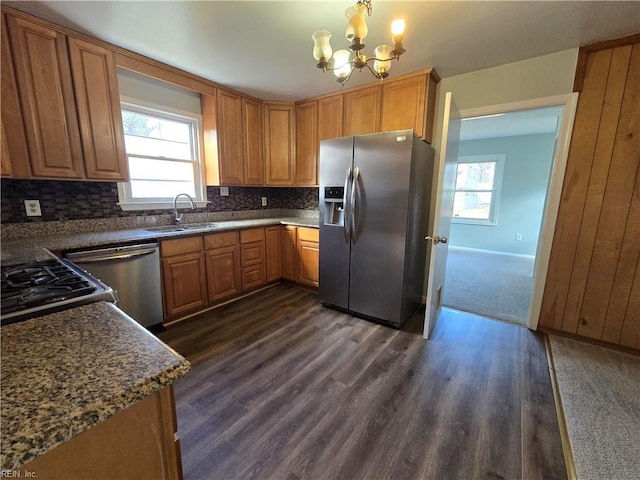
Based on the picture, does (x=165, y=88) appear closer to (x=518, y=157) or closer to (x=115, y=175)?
(x=115, y=175)

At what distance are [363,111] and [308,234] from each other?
1.52 metres

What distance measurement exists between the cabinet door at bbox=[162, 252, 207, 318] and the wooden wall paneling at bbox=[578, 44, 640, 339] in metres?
3.48

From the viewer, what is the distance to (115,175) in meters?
2.33

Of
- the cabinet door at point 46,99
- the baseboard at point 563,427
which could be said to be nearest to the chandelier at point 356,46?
the cabinet door at point 46,99

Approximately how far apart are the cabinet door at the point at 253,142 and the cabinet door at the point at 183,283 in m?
1.27

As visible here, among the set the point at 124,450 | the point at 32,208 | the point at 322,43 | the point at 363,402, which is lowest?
the point at 363,402

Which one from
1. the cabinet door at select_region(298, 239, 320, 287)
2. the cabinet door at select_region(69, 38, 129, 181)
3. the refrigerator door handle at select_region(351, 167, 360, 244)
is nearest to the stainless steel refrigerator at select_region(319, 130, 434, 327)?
the refrigerator door handle at select_region(351, 167, 360, 244)

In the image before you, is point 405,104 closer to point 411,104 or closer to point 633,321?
point 411,104

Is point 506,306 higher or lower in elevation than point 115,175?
lower

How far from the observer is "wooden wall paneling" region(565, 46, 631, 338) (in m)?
2.04

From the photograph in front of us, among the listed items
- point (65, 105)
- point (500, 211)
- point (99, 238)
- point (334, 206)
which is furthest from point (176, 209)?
point (500, 211)

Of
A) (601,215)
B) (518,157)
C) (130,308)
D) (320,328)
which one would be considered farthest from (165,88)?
(518,157)

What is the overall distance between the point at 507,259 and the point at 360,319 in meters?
4.08

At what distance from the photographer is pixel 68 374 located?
60 centimetres
